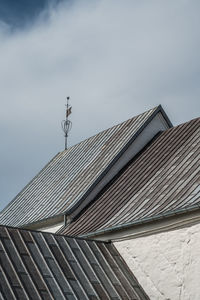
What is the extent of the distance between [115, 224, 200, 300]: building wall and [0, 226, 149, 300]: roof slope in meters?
0.20

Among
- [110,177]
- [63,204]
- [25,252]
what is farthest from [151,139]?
[25,252]

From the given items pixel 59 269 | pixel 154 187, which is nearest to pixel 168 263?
pixel 59 269

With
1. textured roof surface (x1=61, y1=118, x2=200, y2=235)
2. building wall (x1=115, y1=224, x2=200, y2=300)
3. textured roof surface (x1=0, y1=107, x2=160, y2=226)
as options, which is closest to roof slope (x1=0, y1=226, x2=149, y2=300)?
building wall (x1=115, y1=224, x2=200, y2=300)

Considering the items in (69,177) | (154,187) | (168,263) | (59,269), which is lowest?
(168,263)

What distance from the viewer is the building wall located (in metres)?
8.04

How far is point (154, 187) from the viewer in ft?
32.9

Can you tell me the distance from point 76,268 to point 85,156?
6152mm

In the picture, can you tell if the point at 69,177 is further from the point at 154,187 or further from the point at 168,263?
the point at 168,263

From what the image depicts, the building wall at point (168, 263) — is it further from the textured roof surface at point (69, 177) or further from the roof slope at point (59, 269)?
the textured roof surface at point (69, 177)

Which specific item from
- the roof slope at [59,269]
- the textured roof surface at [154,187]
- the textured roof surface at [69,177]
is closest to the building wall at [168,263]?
the roof slope at [59,269]

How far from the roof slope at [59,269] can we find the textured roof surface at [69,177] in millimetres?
2958

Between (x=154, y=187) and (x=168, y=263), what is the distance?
1964 millimetres

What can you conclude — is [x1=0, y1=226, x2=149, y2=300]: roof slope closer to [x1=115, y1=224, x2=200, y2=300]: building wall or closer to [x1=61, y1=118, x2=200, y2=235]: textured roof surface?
[x1=115, y1=224, x2=200, y2=300]: building wall

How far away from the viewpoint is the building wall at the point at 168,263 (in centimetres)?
804
